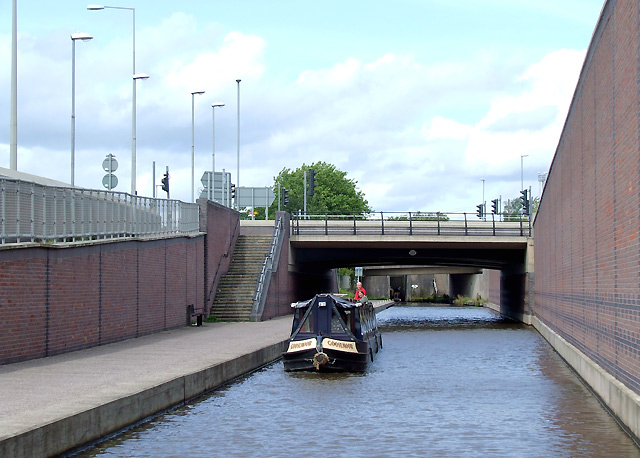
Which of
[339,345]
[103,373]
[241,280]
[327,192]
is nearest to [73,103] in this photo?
[241,280]

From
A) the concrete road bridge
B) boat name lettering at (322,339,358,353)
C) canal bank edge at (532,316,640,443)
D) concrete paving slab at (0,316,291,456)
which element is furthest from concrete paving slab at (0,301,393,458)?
the concrete road bridge

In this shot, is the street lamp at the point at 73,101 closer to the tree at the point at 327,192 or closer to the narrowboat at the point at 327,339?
the narrowboat at the point at 327,339

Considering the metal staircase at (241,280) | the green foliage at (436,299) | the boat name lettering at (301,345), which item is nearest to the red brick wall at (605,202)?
the boat name lettering at (301,345)

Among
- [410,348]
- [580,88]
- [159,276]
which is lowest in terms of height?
[410,348]

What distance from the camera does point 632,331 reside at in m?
14.2

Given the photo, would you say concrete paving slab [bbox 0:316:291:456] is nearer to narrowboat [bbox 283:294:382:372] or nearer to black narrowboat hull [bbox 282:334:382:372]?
black narrowboat hull [bbox 282:334:382:372]

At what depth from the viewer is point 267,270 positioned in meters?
44.0

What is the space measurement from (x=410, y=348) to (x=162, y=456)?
21414 mm

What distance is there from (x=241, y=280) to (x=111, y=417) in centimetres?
3047

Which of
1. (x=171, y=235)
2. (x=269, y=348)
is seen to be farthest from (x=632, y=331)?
(x=171, y=235)

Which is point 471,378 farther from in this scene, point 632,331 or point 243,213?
point 243,213

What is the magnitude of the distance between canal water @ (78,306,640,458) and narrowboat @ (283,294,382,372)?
18.6 inches

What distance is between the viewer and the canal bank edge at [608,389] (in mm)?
13852

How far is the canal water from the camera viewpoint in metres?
13.4
